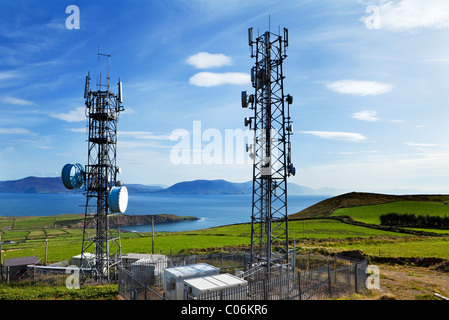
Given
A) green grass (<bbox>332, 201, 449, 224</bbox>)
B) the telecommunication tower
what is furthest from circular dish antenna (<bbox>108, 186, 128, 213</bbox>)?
green grass (<bbox>332, 201, 449, 224</bbox>)

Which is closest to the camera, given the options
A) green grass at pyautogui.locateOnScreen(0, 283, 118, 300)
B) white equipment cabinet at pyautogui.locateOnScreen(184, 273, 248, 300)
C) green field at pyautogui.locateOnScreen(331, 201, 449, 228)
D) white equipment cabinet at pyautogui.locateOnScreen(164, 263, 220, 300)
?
white equipment cabinet at pyautogui.locateOnScreen(184, 273, 248, 300)

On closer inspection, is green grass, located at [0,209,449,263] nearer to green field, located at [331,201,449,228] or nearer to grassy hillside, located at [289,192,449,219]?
green field, located at [331,201,449,228]

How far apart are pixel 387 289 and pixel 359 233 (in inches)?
1537

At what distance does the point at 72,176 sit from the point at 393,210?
272 ft

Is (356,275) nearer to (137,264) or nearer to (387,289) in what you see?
(387,289)

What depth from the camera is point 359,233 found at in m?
55.3

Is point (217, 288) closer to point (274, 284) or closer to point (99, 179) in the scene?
point (274, 284)

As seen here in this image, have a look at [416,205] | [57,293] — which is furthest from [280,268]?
[416,205]

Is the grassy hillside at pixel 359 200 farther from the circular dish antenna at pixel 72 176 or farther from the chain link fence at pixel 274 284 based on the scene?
the circular dish antenna at pixel 72 176

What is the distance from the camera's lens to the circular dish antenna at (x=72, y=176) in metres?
25.4

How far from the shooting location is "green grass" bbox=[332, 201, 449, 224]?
72.8 m

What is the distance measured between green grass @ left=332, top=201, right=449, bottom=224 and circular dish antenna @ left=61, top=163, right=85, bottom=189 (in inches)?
2607

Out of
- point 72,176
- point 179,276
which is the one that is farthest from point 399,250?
point 72,176
